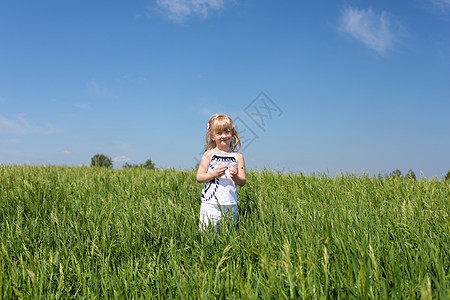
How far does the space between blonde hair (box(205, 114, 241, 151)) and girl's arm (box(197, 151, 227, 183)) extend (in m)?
0.17

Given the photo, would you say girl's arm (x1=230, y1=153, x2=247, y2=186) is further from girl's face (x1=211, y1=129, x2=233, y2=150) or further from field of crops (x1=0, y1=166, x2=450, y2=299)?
field of crops (x1=0, y1=166, x2=450, y2=299)

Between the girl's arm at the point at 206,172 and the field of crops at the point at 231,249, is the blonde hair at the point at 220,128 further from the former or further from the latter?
the field of crops at the point at 231,249

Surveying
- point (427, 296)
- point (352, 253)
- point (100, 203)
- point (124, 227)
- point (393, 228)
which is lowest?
point (427, 296)

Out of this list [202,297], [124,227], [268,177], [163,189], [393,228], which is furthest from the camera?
[268,177]

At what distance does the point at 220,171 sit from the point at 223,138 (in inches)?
17.9

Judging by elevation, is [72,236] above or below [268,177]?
below

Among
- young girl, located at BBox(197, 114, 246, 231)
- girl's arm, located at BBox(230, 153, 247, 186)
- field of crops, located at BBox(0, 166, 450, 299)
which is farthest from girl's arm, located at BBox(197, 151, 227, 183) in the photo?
field of crops, located at BBox(0, 166, 450, 299)

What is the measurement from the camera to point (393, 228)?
116 inches

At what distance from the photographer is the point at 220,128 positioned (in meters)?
3.73

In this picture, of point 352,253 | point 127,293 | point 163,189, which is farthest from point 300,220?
point 163,189

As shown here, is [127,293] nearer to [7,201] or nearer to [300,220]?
[300,220]

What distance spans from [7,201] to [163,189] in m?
2.10

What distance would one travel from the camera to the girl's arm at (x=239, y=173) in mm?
3562

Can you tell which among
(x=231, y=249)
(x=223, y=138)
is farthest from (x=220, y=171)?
(x=231, y=249)
